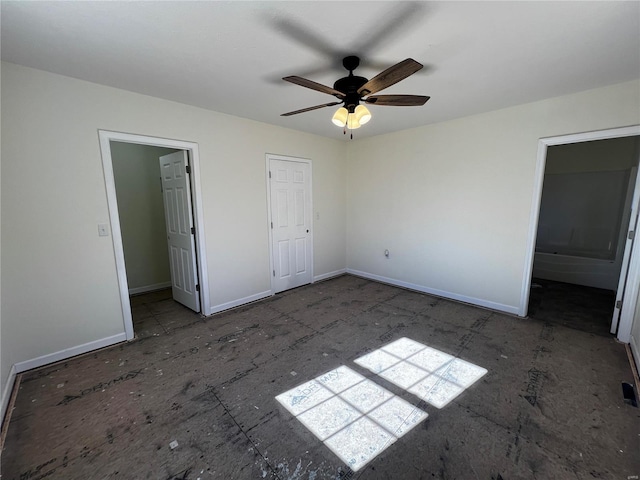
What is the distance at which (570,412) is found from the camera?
1824mm

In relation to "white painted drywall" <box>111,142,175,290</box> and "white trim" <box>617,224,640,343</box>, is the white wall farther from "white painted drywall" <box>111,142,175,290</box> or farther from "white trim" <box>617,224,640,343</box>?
"white painted drywall" <box>111,142,175,290</box>

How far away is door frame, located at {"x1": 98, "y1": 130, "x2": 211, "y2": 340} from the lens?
2541 millimetres

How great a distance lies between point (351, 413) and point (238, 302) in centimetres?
232

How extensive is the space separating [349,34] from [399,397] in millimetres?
2554

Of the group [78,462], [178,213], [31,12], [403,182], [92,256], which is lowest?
[78,462]

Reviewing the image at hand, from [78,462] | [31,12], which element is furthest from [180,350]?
[31,12]

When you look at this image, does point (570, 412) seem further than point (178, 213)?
No

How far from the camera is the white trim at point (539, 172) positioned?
2.57 m

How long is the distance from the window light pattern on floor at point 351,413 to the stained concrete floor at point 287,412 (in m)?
0.06

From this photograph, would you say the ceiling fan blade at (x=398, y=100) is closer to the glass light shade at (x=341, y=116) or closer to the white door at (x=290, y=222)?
the glass light shade at (x=341, y=116)

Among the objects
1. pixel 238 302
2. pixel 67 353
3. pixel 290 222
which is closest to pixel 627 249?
pixel 290 222

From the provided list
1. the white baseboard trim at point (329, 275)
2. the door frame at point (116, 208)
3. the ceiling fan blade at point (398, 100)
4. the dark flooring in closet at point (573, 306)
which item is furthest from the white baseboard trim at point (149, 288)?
the dark flooring in closet at point (573, 306)

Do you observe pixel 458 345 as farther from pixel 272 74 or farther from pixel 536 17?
pixel 272 74

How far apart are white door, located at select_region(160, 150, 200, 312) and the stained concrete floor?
21.6 inches
